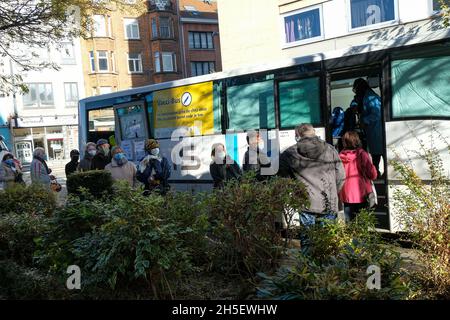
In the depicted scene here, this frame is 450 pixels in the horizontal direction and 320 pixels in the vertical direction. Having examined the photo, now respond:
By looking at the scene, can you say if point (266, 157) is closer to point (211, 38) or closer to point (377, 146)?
point (377, 146)

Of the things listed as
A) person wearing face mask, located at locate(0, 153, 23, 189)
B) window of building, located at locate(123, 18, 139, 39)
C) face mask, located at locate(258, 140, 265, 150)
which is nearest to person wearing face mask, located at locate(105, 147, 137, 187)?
face mask, located at locate(258, 140, 265, 150)

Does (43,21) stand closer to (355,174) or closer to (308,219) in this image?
(355,174)

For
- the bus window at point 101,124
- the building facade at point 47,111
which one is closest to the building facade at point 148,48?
the building facade at point 47,111

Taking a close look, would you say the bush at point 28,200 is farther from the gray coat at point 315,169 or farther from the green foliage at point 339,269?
the green foliage at point 339,269

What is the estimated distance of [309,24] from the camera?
1847 cm

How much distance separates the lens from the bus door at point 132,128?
11461mm

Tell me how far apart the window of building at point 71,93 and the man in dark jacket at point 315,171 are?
134 ft

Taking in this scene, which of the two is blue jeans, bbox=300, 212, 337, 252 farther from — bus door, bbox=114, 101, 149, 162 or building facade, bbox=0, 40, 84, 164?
building facade, bbox=0, 40, 84, 164

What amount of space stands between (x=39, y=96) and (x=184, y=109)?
117ft

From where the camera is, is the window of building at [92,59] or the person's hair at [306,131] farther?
the window of building at [92,59]

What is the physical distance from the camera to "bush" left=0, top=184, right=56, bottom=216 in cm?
760

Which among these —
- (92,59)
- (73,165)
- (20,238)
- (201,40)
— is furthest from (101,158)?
(201,40)

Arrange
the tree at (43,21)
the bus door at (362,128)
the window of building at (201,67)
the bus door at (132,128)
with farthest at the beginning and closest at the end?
1. the window of building at (201,67)
2. the bus door at (132,128)
3. the tree at (43,21)
4. the bus door at (362,128)

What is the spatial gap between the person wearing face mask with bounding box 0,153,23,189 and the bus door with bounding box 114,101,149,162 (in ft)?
9.02
